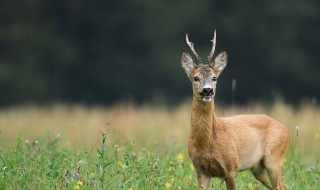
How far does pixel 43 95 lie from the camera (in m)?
30.4

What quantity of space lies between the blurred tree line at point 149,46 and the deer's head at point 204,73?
21603 mm

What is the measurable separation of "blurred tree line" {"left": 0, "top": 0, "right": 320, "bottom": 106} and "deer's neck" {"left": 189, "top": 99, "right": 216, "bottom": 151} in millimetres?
21956

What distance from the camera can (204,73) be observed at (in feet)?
27.5

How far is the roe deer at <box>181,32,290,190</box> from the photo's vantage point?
27.1 ft

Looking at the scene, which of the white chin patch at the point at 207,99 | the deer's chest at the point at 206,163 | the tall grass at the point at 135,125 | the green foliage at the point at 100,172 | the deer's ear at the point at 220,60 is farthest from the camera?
the tall grass at the point at 135,125

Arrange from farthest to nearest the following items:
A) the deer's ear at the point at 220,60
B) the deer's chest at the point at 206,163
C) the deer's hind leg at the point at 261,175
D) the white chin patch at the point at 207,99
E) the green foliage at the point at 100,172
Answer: the deer's hind leg at the point at 261,175, the deer's ear at the point at 220,60, the deer's chest at the point at 206,163, the white chin patch at the point at 207,99, the green foliage at the point at 100,172

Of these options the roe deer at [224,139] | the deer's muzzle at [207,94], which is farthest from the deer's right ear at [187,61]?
the deer's muzzle at [207,94]

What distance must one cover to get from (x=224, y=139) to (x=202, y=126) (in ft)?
0.91

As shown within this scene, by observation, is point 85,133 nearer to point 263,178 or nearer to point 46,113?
point 46,113

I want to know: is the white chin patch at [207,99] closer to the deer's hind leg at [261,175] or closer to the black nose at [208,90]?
the black nose at [208,90]

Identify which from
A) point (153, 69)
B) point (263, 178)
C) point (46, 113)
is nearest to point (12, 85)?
point (153, 69)

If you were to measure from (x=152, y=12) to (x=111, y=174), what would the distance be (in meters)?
24.1

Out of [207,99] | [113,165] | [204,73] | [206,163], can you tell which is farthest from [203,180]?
[204,73]

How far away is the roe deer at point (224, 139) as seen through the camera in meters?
8.27
